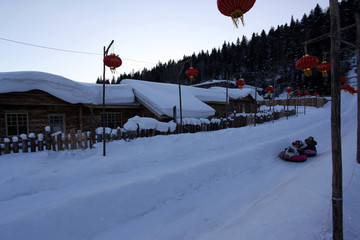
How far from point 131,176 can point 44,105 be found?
30.6ft

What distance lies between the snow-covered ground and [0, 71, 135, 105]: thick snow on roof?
5.14 m

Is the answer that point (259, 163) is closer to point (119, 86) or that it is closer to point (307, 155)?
point (307, 155)

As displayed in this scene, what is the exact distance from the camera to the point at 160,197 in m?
4.81

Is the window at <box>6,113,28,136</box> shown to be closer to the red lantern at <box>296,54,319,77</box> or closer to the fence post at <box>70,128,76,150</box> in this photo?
the fence post at <box>70,128,76,150</box>

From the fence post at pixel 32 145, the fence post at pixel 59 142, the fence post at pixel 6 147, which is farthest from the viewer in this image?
the fence post at pixel 59 142

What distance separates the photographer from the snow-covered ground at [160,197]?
3.24 meters

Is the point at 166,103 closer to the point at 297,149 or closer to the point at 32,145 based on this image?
the point at 32,145

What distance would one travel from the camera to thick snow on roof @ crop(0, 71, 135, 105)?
352 inches

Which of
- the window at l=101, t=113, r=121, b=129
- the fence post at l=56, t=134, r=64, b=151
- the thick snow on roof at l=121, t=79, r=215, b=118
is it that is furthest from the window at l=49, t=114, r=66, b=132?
the fence post at l=56, t=134, r=64, b=151

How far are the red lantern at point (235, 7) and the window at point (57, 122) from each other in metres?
12.4

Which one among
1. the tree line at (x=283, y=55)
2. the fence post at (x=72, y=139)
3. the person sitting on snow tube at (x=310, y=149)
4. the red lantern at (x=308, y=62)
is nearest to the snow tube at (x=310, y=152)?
the person sitting on snow tube at (x=310, y=149)

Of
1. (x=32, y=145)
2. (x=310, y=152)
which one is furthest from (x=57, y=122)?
(x=310, y=152)

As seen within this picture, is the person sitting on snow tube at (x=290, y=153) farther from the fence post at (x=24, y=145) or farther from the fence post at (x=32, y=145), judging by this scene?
the fence post at (x=24, y=145)

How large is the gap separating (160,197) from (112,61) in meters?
4.84
